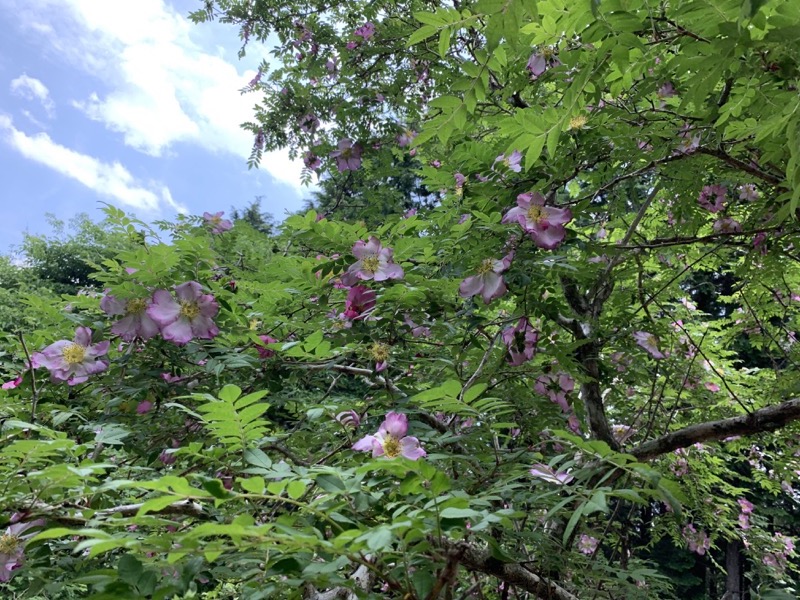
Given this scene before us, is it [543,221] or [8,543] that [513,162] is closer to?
[543,221]

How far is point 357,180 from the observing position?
377 centimetres

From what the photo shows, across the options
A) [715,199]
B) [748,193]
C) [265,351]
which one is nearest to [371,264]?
[265,351]

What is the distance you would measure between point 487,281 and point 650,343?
1105mm

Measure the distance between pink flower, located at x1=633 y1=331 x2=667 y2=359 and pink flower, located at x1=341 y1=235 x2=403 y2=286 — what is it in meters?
1.24

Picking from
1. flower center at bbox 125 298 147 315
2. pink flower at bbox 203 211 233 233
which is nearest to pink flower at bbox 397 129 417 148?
pink flower at bbox 203 211 233 233

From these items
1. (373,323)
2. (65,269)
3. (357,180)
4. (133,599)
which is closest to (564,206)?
(373,323)

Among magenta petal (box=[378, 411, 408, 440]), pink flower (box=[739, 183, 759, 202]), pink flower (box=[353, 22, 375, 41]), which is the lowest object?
magenta petal (box=[378, 411, 408, 440])

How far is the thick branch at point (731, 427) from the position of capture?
1.68 meters

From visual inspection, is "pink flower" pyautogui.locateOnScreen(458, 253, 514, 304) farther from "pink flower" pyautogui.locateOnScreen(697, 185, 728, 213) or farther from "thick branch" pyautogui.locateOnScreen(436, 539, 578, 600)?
"pink flower" pyautogui.locateOnScreen(697, 185, 728, 213)

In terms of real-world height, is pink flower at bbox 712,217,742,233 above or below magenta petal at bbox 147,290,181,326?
above

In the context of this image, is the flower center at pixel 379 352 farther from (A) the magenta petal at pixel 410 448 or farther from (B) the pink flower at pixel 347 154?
(B) the pink flower at pixel 347 154

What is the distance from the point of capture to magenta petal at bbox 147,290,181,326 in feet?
3.93

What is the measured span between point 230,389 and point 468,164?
3.58 ft

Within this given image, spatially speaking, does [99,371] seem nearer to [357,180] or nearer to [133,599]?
[133,599]
